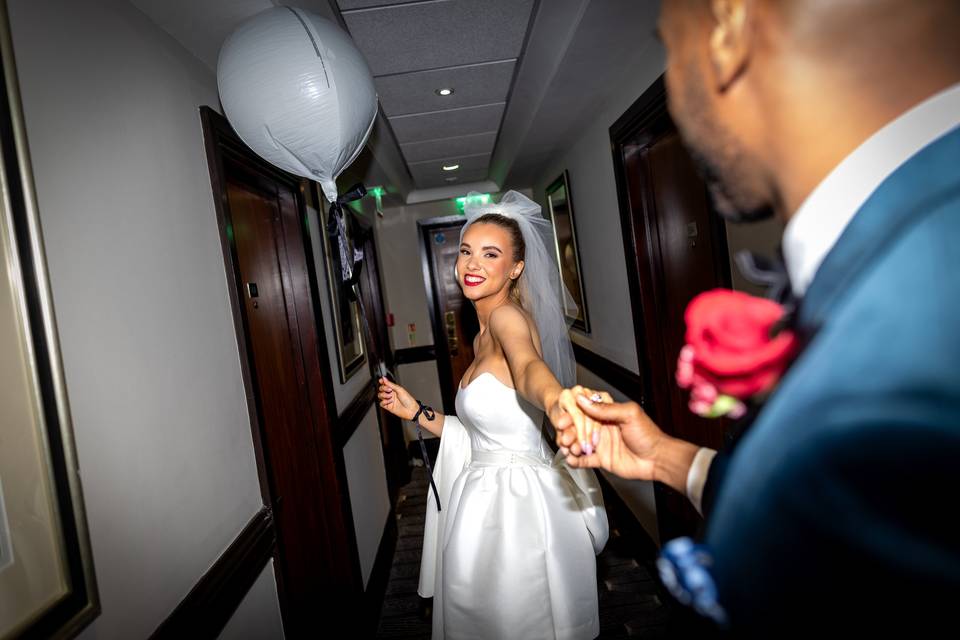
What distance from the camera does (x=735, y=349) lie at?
0.52m

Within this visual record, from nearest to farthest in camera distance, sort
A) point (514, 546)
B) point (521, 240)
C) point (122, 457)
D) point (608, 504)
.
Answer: point (122, 457) → point (514, 546) → point (521, 240) → point (608, 504)

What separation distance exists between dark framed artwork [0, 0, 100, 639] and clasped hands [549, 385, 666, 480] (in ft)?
3.01

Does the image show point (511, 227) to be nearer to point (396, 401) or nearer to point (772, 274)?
point (396, 401)

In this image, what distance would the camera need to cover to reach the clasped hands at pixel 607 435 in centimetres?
104

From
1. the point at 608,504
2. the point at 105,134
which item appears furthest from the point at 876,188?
the point at 608,504

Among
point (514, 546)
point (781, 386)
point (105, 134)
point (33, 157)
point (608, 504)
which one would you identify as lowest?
point (608, 504)

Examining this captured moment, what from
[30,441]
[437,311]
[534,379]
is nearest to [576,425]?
[534,379]

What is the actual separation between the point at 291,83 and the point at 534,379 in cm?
104

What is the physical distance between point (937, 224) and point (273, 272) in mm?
2658

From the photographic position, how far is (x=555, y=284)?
96.9 inches

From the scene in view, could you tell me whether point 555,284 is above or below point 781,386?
above

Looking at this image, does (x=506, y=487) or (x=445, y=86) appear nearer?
(x=506, y=487)

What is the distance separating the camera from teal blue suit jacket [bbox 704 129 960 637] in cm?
39

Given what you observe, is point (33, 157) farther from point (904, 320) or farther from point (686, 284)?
point (686, 284)
